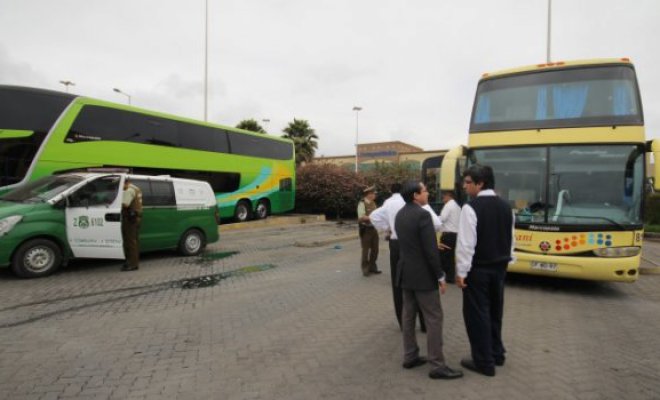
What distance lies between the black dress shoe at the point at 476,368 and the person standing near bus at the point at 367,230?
3989 millimetres

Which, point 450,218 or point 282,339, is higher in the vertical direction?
point 450,218

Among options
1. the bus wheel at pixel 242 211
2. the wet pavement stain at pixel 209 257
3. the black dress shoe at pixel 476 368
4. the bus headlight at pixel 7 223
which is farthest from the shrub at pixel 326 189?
the black dress shoe at pixel 476 368

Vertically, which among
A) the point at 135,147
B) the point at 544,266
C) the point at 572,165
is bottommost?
the point at 544,266

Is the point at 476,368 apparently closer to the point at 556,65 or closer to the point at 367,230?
the point at 367,230

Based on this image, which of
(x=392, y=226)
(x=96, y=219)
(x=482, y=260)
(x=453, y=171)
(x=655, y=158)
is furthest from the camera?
(x=96, y=219)

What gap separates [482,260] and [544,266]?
148 inches

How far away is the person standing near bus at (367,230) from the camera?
25.6 ft

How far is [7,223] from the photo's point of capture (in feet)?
21.5

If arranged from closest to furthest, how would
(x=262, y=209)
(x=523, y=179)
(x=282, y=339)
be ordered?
(x=282, y=339), (x=523, y=179), (x=262, y=209)

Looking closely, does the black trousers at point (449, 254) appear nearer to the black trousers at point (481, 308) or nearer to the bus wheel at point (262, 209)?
the black trousers at point (481, 308)

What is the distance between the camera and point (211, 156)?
49.5 ft

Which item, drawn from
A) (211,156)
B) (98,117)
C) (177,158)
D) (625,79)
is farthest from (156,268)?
(625,79)

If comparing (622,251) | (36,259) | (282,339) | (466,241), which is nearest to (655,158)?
(622,251)

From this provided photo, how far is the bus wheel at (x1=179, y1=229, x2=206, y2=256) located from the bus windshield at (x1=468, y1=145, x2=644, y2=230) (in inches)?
275
